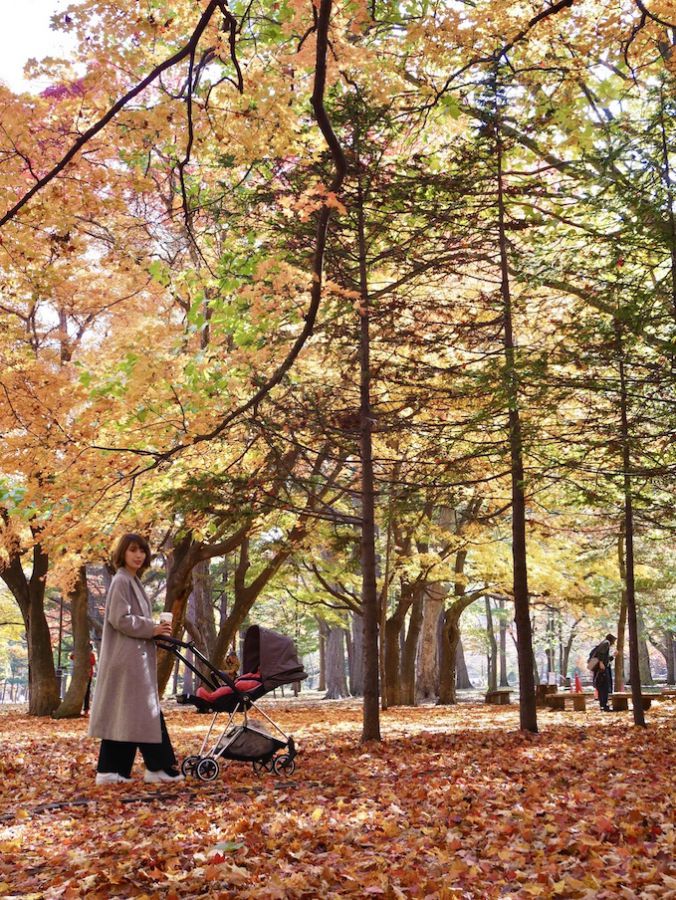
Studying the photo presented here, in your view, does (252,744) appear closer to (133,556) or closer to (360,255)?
(133,556)

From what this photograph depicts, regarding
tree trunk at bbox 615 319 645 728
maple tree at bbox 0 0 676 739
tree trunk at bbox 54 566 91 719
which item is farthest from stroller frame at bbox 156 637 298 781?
tree trunk at bbox 54 566 91 719

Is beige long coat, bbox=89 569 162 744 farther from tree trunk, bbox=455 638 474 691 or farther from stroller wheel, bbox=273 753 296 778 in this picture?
tree trunk, bbox=455 638 474 691

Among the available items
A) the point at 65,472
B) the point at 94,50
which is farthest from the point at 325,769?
the point at 94,50

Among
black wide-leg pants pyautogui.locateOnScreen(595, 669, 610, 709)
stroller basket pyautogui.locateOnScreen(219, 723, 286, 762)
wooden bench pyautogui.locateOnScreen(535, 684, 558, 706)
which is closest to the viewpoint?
stroller basket pyautogui.locateOnScreen(219, 723, 286, 762)

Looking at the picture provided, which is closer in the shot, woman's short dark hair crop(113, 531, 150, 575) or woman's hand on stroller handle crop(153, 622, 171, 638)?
woman's hand on stroller handle crop(153, 622, 171, 638)

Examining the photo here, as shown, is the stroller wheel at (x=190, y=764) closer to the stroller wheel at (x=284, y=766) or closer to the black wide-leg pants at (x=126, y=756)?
the black wide-leg pants at (x=126, y=756)

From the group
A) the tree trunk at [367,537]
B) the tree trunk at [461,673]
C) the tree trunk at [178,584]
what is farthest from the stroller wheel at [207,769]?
the tree trunk at [461,673]

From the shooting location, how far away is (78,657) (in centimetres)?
1759

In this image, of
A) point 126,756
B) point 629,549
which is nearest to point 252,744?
point 126,756

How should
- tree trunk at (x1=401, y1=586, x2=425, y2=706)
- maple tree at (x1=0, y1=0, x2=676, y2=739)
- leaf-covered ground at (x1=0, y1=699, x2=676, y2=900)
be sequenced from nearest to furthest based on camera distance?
leaf-covered ground at (x1=0, y1=699, x2=676, y2=900)
maple tree at (x1=0, y1=0, x2=676, y2=739)
tree trunk at (x1=401, y1=586, x2=425, y2=706)

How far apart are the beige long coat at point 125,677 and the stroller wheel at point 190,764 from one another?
1.74 feet

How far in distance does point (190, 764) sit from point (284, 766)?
841mm

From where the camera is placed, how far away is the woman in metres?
6.62

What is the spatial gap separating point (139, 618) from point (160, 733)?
953 mm
